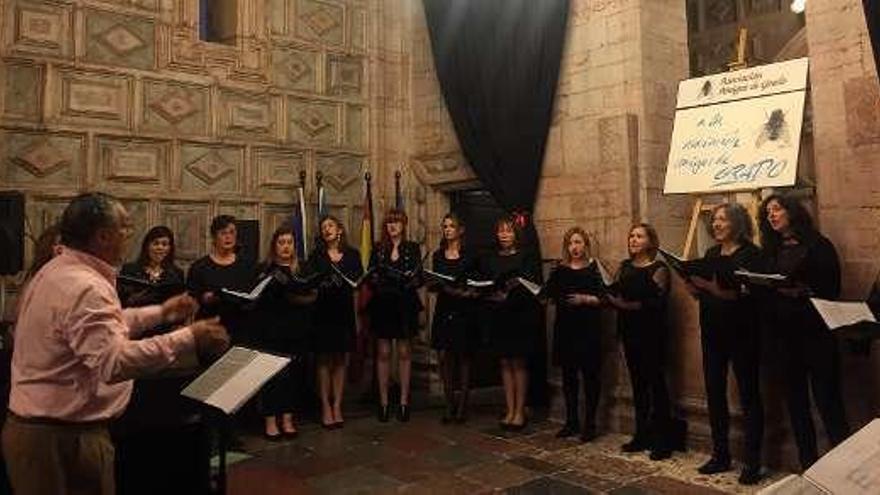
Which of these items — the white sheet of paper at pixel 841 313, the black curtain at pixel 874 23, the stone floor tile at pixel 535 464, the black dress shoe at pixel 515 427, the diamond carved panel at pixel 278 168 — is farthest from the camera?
the diamond carved panel at pixel 278 168

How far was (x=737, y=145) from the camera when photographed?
4551 millimetres

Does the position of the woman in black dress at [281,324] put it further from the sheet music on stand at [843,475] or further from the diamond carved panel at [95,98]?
the sheet music on stand at [843,475]

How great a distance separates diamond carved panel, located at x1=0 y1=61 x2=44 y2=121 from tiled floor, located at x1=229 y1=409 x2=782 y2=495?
3.21 m

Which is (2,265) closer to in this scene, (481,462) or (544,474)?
(481,462)

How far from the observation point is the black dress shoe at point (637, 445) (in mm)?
4902

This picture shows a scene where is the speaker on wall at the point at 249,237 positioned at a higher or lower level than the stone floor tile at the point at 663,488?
higher

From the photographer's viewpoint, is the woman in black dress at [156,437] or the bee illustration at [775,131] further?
the bee illustration at [775,131]

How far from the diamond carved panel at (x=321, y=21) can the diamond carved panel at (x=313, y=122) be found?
27.9 inches

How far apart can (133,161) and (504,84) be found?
3430mm

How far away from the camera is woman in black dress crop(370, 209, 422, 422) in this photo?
5.73 m

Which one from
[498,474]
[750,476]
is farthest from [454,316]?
[750,476]

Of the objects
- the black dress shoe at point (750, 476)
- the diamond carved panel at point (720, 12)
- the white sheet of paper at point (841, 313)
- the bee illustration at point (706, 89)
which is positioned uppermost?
the diamond carved panel at point (720, 12)

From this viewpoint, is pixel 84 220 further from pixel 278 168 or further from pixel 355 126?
pixel 355 126

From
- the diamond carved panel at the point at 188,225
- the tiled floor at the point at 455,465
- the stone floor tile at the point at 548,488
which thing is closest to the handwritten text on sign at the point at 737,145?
the tiled floor at the point at 455,465
